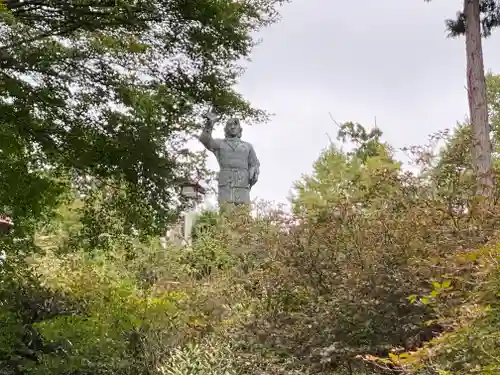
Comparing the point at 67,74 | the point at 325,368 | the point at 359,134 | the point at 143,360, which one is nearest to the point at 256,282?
the point at 325,368

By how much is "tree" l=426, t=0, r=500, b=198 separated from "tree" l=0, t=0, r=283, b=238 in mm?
3887

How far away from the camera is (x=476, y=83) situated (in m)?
10.0

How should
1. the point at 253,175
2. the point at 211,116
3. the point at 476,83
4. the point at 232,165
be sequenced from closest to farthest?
the point at 211,116, the point at 476,83, the point at 232,165, the point at 253,175

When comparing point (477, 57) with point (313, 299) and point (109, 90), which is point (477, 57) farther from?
point (109, 90)

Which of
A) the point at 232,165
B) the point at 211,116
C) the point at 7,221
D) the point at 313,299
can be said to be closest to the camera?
the point at 313,299

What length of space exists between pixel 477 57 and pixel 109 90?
5.90 metres

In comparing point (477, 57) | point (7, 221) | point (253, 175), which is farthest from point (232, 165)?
point (7, 221)

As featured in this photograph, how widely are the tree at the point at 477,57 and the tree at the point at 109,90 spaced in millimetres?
3887

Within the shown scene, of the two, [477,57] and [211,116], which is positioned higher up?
[477,57]

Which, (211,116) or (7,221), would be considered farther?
(7,221)

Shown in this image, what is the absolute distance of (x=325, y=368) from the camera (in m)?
6.46

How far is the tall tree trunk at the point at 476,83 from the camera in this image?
942 cm

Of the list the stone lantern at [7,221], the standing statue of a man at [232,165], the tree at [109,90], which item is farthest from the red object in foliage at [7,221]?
the standing statue of a man at [232,165]

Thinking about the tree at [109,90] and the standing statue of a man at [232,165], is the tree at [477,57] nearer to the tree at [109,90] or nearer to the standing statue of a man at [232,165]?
the tree at [109,90]
